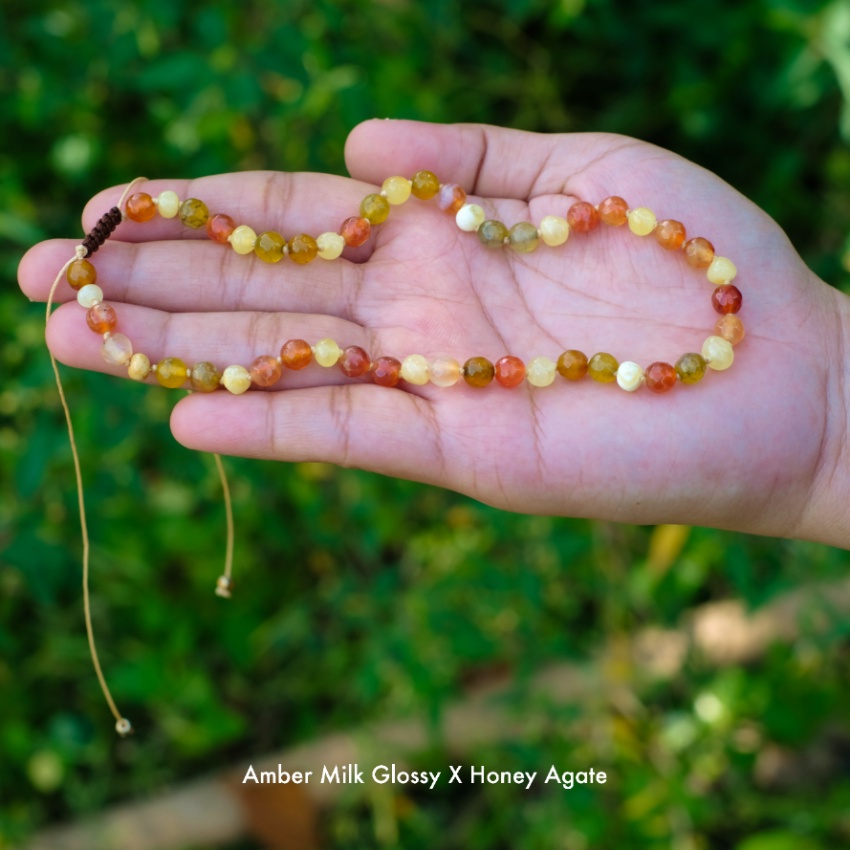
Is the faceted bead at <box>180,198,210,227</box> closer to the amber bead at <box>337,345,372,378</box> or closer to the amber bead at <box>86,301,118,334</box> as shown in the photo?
the amber bead at <box>86,301,118,334</box>

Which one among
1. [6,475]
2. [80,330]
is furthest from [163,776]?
[80,330]

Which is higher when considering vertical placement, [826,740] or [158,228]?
[158,228]

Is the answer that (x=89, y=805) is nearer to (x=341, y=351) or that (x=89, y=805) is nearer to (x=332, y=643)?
(x=332, y=643)

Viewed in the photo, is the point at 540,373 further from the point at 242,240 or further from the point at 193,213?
the point at 193,213

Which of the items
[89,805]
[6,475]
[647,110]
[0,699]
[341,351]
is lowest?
[89,805]

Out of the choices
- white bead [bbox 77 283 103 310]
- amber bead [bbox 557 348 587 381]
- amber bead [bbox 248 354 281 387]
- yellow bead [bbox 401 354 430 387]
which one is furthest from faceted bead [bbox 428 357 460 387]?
white bead [bbox 77 283 103 310]

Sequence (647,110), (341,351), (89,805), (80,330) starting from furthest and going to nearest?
(647,110) → (89,805) → (341,351) → (80,330)
